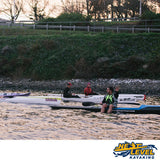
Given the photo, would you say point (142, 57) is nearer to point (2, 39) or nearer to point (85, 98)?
point (85, 98)

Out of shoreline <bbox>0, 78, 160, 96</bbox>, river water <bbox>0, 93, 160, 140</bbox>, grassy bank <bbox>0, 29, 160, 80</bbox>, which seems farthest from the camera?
grassy bank <bbox>0, 29, 160, 80</bbox>

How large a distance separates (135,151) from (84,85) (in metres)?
19.9

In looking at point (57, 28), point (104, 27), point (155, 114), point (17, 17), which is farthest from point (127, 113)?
point (17, 17)

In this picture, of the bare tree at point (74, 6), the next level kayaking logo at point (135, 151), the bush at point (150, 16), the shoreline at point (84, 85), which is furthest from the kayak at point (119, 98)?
the bare tree at point (74, 6)

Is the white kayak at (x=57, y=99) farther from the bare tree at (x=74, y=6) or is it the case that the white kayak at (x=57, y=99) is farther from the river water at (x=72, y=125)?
the bare tree at (x=74, y=6)

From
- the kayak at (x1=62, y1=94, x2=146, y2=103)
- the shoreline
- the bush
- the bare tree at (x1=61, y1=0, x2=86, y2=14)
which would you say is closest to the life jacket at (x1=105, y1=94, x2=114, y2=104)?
the kayak at (x1=62, y1=94, x2=146, y2=103)

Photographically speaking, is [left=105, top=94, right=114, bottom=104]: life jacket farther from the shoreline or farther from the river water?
the shoreline

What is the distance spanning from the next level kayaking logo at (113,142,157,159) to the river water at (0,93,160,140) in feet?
8.55

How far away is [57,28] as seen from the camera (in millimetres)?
42594

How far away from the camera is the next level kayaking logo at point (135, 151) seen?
8086 mm

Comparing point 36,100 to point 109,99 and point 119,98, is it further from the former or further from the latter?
point 119,98

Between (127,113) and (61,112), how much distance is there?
12.3ft

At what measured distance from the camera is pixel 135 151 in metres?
8.34

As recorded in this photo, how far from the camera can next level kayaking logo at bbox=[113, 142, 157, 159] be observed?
809 centimetres
